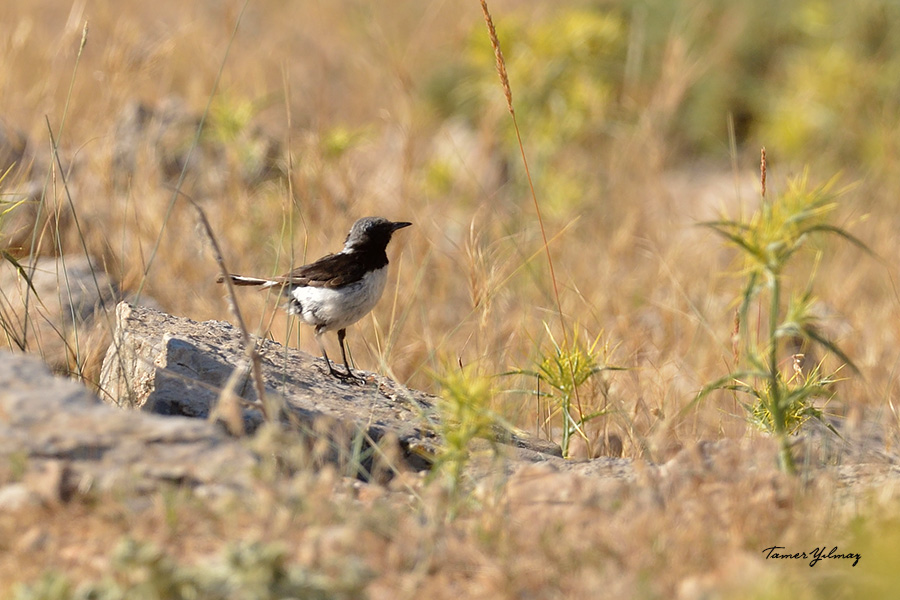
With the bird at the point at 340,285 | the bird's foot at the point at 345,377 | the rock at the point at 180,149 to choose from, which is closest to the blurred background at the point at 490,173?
the rock at the point at 180,149

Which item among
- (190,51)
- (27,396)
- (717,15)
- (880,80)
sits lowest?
(27,396)

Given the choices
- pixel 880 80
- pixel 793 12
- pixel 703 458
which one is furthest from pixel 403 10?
pixel 703 458

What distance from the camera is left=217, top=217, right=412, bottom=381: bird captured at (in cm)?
445

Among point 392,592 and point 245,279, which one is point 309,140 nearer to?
point 245,279

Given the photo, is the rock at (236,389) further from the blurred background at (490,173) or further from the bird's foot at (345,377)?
the blurred background at (490,173)

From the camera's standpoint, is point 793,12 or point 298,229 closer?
point 298,229

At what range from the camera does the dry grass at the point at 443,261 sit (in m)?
2.35

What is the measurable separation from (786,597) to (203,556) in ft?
4.26

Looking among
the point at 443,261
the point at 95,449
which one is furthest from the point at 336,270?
the point at 443,261

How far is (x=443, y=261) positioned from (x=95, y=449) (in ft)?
14.4

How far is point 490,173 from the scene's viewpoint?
31.7 ft

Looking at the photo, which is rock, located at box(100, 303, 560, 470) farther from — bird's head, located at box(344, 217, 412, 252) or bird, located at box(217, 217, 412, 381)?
bird's head, located at box(344, 217, 412, 252)

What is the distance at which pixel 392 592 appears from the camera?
2244mm

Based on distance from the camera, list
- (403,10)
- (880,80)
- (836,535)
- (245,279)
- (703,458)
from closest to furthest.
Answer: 1. (836,535)
2. (703,458)
3. (245,279)
4. (880,80)
5. (403,10)
